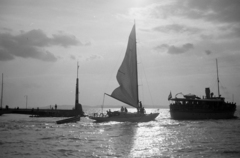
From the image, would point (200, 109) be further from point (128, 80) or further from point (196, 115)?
point (128, 80)

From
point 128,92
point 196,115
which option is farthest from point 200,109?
point 128,92

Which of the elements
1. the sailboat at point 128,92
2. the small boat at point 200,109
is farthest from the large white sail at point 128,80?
the small boat at point 200,109

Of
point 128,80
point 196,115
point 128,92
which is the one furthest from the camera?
point 196,115

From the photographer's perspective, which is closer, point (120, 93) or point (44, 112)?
point (120, 93)

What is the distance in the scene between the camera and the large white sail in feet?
169

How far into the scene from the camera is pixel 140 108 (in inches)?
2078

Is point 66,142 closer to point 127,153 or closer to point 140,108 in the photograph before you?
point 127,153

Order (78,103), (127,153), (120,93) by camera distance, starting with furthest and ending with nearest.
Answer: (78,103), (120,93), (127,153)

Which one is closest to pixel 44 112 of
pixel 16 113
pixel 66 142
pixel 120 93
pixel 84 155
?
pixel 16 113

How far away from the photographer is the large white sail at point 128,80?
51.5 metres

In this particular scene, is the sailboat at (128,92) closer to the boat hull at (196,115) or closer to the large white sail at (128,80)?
the large white sail at (128,80)

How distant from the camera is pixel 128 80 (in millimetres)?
52375

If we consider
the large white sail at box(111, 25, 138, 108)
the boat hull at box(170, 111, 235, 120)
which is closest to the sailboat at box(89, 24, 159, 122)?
the large white sail at box(111, 25, 138, 108)

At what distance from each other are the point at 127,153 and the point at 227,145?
11.4 m
